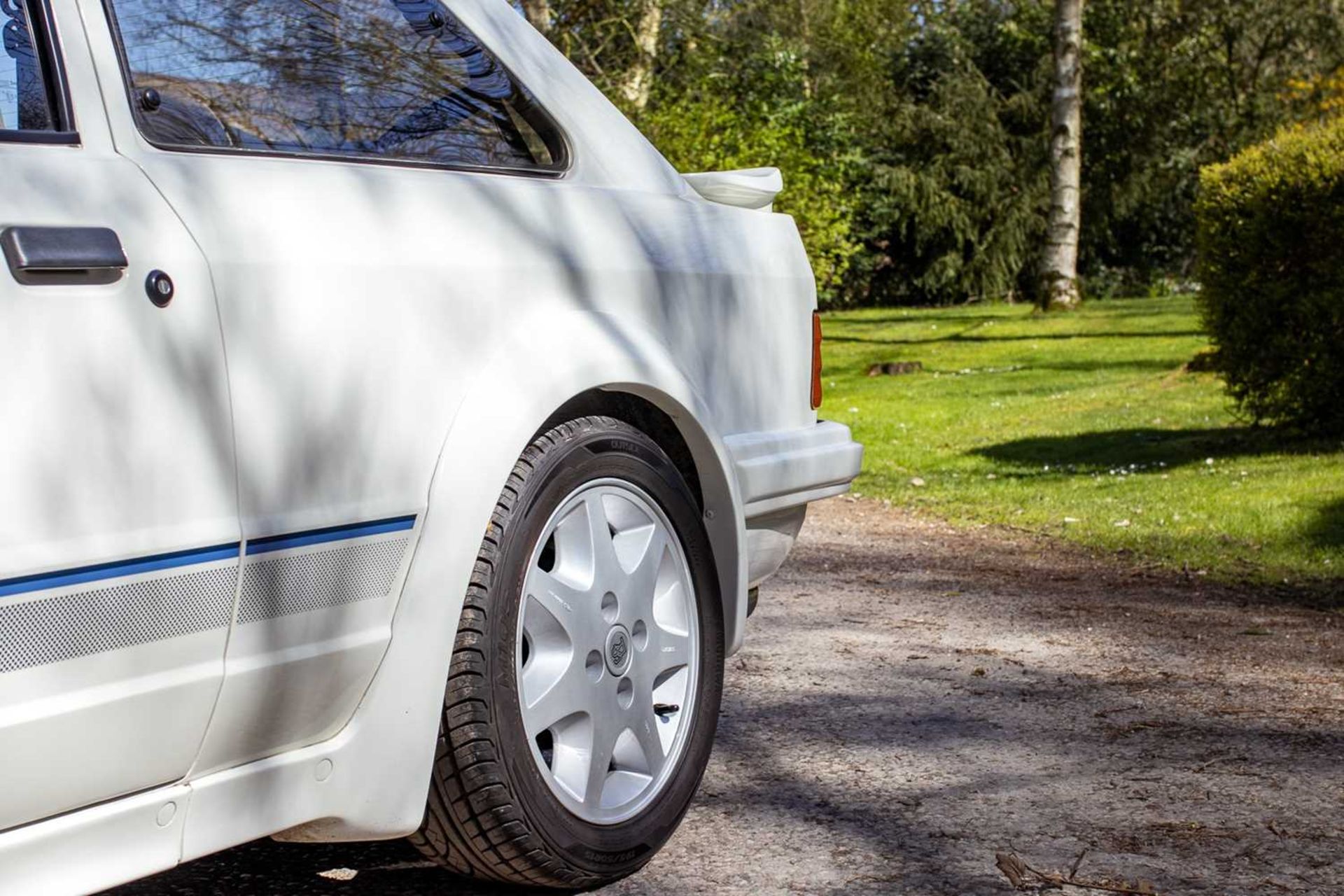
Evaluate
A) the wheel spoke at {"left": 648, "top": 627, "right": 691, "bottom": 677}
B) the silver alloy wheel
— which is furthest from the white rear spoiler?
the wheel spoke at {"left": 648, "top": 627, "right": 691, "bottom": 677}

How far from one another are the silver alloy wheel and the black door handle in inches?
39.0

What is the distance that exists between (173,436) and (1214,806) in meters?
2.47

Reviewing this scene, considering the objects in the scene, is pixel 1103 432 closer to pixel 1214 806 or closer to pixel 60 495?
pixel 1214 806

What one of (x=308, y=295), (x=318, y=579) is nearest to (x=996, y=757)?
(x=318, y=579)

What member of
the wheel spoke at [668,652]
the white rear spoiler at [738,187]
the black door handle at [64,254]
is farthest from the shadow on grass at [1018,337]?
the black door handle at [64,254]

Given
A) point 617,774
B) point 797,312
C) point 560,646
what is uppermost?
point 797,312

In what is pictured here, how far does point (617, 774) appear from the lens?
123 inches

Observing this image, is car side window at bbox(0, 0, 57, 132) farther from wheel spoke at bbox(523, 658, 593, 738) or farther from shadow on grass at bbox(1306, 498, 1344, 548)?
shadow on grass at bbox(1306, 498, 1344, 548)

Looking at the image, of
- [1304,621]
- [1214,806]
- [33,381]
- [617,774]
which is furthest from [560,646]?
[1304,621]

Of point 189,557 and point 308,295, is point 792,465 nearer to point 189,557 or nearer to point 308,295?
point 308,295

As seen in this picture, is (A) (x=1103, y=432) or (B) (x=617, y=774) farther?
(A) (x=1103, y=432)

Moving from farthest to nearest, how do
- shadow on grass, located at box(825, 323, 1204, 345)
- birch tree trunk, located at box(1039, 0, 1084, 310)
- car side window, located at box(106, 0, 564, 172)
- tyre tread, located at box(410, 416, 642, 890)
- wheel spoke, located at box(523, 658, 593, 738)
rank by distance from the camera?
birch tree trunk, located at box(1039, 0, 1084, 310) → shadow on grass, located at box(825, 323, 1204, 345) → wheel spoke, located at box(523, 658, 593, 738) → tyre tread, located at box(410, 416, 642, 890) → car side window, located at box(106, 0, 564, 172)

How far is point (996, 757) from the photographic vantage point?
3.89 metres

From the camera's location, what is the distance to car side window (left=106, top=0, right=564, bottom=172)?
247 centimetres
